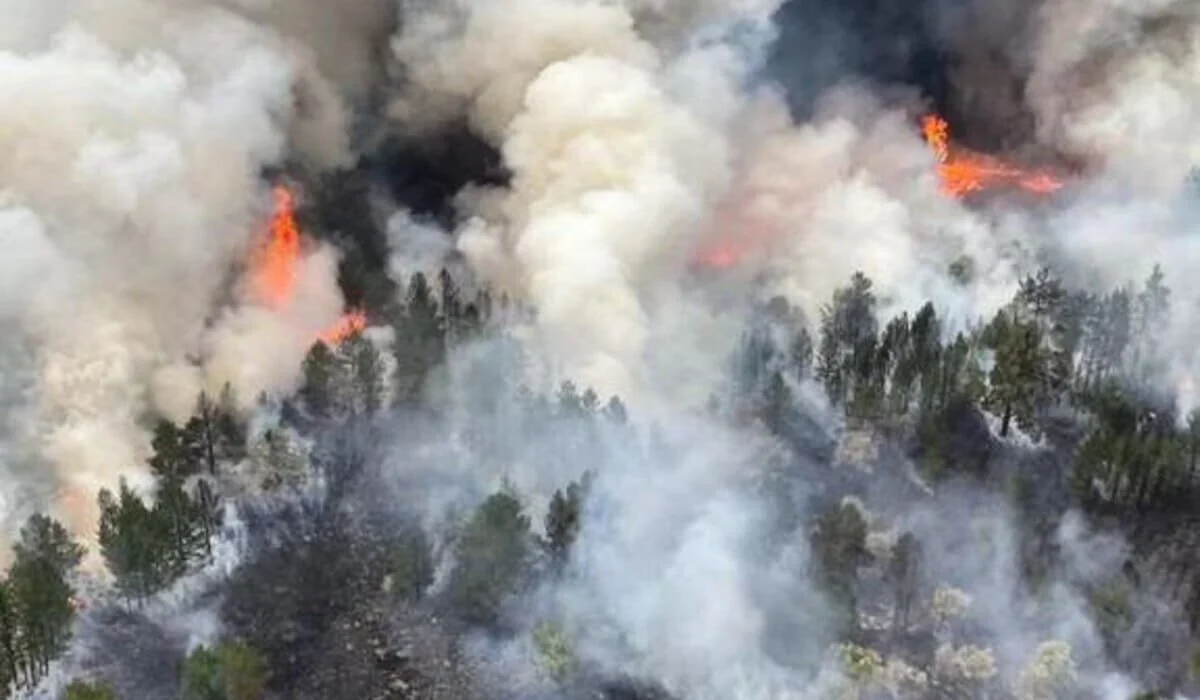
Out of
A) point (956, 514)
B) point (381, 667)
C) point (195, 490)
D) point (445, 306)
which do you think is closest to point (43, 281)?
point (195, 490)

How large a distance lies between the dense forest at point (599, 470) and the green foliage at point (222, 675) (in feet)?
0.45

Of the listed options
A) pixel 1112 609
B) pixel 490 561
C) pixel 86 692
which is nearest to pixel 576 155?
pixel 490 561

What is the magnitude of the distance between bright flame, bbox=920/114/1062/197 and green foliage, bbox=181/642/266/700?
236 feet

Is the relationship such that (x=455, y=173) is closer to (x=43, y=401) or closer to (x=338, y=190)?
(x=338, y=190)

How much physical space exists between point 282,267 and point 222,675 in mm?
43994

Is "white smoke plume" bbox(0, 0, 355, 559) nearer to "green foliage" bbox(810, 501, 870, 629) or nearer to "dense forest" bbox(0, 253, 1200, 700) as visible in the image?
"dense forest" bbox(0, 253, 1200, 700)

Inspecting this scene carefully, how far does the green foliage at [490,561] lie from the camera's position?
279 ft

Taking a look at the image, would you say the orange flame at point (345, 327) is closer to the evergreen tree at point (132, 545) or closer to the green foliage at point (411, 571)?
the green foliage at point (411, 571)

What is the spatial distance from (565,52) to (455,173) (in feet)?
52.7

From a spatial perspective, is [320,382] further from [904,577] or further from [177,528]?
[904,577]

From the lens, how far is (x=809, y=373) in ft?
347

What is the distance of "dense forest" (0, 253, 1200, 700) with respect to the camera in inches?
3265

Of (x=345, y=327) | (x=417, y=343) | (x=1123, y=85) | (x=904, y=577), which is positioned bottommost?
(x=904, y=577)

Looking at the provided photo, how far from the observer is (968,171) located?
136m
